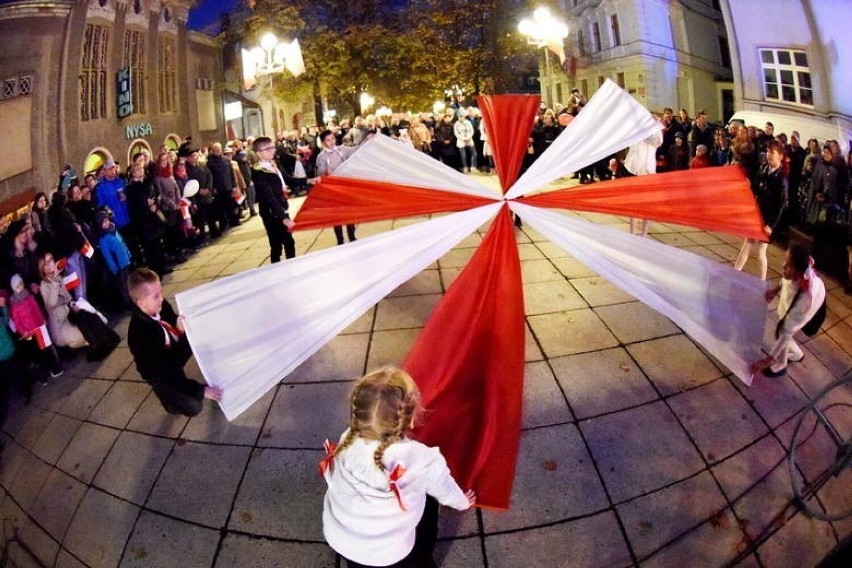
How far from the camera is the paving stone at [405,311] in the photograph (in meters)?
4.79

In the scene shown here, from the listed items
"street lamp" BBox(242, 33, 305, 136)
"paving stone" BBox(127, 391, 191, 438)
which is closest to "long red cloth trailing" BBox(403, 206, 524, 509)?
"paving stone" BBox(127, 391, 191, 438)

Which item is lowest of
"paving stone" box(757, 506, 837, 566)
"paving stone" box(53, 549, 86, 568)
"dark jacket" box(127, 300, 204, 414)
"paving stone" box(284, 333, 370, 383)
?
"paving stone" box(757, 506, 837, 566)

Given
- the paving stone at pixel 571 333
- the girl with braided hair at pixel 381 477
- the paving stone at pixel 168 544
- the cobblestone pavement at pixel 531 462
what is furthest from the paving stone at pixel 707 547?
the paving stone at pixel 168 544

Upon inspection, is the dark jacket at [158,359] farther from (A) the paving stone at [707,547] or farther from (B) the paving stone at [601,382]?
(A) the paving stone at [707,547]

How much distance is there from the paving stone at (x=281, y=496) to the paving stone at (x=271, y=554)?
0.17 feet

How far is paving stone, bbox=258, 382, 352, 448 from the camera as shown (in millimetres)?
3561

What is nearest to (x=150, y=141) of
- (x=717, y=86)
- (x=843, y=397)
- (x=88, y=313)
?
(x=88, y=313)

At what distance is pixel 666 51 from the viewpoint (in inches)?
222

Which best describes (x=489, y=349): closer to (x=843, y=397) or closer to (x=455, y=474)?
(x=455, y=474)

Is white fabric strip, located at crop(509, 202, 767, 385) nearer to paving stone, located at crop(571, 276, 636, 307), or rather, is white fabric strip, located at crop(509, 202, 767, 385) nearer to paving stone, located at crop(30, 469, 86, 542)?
paving stone, located at crop(571, 276, 636, 307)

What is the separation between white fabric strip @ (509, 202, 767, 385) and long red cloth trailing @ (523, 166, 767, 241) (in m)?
0.29

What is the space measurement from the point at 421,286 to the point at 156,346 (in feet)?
9.75

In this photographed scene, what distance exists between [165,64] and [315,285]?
6.70 m

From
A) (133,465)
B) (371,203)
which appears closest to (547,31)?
(371,203)
